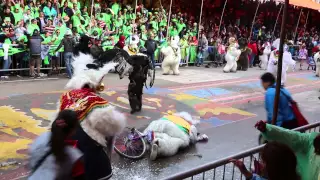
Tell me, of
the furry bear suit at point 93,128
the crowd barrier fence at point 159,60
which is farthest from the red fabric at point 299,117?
the crowd barrier fence at point 159,60

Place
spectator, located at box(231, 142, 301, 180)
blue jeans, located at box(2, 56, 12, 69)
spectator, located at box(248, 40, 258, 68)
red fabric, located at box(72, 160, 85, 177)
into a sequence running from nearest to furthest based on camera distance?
spectator, located at box(231, 142, 301, 180)
red fabric, located at box(72, 160, 85, 177)
blue jeans, located at box(2, 56, 12, 69)
spectator, located at box(248, 40, 258, 68)

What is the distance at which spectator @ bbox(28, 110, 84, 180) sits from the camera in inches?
116

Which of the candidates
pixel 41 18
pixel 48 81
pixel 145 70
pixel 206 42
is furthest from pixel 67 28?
pixel 206 42

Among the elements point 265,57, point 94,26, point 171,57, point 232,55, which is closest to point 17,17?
point 94,26

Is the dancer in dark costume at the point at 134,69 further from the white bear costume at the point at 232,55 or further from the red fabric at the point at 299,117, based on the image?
the white bear costume at the point at 232,55

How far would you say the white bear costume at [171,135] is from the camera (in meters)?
6.44

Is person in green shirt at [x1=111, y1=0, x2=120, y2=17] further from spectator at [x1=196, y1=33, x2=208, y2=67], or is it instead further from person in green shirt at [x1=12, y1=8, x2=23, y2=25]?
person in green shirt at [x1=12, y1=8, x2=23, y2=25]

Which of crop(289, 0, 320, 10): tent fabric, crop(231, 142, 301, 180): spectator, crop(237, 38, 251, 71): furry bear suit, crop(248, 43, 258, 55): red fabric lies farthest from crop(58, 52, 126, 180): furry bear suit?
crop(248, 43, 258, 55): red fabric

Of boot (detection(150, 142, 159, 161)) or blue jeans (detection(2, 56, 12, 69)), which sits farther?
blue jeans (detection(2, 56, 12, 69))

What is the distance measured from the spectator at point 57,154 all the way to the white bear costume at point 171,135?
10.8 ft

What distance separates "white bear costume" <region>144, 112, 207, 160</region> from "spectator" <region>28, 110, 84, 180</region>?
330 cm

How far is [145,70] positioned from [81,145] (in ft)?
17.7

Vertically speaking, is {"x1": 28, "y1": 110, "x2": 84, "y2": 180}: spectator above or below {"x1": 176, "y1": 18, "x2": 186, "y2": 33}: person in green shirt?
below

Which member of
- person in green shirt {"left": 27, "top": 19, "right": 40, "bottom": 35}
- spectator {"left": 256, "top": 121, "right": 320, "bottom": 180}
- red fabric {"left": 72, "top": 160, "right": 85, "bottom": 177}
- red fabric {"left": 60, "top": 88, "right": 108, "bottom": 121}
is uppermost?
person in green shirt {"left": 27, "top": 19, "right": 40, "bottom": 35}
